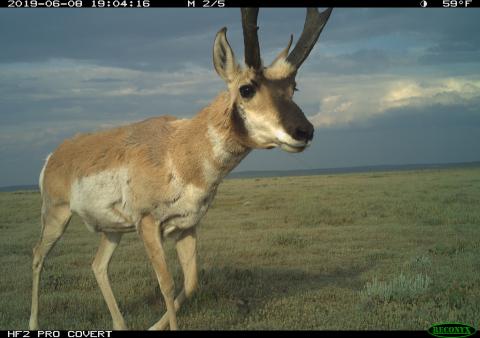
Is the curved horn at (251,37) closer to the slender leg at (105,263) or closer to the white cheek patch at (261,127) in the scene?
→ the white cheek patch at (261,127)

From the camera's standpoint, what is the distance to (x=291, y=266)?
10.6 m

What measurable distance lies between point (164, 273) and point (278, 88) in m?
2.65

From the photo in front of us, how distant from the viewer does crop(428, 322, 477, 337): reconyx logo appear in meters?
5.57

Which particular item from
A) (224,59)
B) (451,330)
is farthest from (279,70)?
(451,330)

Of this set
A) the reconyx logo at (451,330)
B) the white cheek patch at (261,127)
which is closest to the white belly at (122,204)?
the white cheek patch at (261,127)

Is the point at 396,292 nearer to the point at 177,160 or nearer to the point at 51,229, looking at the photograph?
the point at 177,160

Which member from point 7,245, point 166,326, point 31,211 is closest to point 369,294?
point 166,326

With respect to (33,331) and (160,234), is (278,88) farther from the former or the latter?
(33,331)

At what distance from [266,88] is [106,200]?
8.77 feet

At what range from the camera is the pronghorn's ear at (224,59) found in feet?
16.3

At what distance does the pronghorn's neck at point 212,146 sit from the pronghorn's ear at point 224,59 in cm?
29

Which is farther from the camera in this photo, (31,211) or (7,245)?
(31,211)

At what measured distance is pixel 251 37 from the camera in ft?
16.0

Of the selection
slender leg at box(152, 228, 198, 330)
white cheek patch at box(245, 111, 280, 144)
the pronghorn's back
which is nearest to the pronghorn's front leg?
slender leg at box(152, 228, 198, 330)
